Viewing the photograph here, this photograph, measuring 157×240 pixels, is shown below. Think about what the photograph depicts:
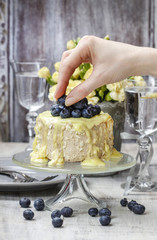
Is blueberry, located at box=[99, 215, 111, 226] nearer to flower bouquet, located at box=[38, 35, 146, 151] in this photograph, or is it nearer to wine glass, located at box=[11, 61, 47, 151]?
flower bouquet, located at box=[38, 35, 146, 151]

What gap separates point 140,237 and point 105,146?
0.31 meters

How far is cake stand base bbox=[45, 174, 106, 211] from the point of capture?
132 centimetres

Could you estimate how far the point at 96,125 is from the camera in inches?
51.1

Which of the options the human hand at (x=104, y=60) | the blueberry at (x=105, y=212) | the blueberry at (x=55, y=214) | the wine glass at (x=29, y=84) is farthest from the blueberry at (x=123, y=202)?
the wine glass at (x=29, y=84)

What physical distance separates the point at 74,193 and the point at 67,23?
129 cm

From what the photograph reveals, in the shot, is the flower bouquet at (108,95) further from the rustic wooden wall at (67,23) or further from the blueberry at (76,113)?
the rustic wooden wall at (67,23)

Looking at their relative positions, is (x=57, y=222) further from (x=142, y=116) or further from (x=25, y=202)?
(x=142, y=116)

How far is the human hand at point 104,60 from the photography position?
4.06 feet

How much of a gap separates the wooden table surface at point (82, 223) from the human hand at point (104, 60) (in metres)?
0.32

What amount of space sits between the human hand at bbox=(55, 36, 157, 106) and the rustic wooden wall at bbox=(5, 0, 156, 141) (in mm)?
1172

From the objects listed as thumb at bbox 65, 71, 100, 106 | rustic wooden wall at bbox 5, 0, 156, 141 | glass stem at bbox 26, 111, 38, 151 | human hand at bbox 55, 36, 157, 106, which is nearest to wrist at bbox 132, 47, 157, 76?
human hand at bbox 55, 36, 157, 106

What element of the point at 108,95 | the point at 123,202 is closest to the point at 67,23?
the point at 108,95

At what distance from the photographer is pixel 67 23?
241 cm

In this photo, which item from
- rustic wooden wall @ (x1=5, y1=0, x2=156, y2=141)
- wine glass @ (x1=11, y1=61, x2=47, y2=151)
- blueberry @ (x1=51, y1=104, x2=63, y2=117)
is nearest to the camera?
blueberry @ (x1=51, y1=104, x2=63, y2=117)
